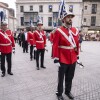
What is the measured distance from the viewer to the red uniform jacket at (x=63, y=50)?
464 cm

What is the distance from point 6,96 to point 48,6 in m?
44.3

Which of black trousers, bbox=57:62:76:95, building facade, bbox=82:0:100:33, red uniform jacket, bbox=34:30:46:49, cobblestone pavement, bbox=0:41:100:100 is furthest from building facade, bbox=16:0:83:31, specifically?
black trousers, bbox=57:62:76:95

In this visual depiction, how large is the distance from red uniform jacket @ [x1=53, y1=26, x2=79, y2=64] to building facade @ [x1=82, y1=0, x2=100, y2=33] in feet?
141

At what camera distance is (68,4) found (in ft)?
155

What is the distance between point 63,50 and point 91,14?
146 ft

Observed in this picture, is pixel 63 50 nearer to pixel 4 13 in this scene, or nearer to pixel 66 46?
pixel 66 46

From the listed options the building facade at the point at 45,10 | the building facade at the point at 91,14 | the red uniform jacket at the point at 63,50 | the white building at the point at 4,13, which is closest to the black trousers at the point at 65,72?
the red uniform jacket at the point at 63,50

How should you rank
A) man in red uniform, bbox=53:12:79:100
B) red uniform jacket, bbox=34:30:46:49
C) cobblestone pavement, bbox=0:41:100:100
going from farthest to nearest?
red uniform jacket, bbox=34:30:46:49, cobblestone pavement, bbox=0:41:100:100, man in red uniform, bbox=53:12:79:100

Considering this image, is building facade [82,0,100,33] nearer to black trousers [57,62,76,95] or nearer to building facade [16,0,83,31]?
building facade [16,0,83,31]

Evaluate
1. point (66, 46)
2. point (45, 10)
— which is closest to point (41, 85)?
point (66, 46)

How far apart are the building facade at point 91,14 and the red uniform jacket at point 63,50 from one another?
1697 inches

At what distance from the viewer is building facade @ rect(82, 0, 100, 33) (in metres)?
47.0

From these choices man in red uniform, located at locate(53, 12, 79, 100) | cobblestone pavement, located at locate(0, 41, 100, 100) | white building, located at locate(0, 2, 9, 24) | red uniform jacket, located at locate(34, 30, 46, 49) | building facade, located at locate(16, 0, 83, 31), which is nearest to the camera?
man in red uniform, located at locate(53, 12, 79, 100)

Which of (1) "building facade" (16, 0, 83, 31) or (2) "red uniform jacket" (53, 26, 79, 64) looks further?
(1) "building facade" (16, 0, 83, 31)
